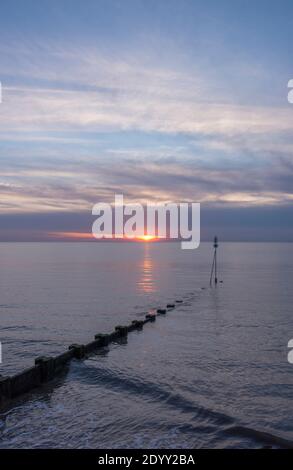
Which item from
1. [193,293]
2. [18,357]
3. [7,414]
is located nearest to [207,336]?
[18,357]

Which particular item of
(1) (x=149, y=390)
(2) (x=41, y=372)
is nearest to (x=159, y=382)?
(1) (x=149, y=390)

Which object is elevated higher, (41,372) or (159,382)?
(41,372)

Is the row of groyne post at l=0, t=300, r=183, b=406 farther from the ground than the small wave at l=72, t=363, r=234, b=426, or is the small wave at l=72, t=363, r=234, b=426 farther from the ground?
the row of groyne post at l=0, t=300, r=183, b=406

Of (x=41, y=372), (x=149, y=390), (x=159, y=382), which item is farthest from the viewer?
(x=159, y=382)

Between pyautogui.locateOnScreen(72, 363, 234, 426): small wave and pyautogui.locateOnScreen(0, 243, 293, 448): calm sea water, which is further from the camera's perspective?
pyautogui.locateOnScreen(72, 363, 234, 426): small wave

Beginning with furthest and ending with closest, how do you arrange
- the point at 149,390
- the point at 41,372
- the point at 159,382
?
1. the point at 159,382
2. the point at 41,372
3. the point at 149,390

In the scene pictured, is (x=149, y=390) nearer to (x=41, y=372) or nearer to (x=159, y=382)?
(x=159, y=382)

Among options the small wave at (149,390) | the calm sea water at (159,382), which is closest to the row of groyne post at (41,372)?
the calm sea water at (159,382)

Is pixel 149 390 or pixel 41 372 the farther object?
pixel 41 372

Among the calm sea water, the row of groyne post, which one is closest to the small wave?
the calm sea water

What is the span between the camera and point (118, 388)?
864 inches

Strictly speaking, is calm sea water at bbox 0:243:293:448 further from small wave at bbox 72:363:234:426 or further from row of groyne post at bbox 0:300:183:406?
row of groyne post at bbox 0:300:183:406

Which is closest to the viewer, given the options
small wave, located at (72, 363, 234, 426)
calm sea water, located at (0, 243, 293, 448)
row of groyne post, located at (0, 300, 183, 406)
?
calm sea water, located at (0, 243, 293, 448)
